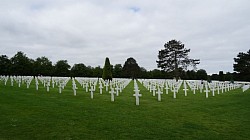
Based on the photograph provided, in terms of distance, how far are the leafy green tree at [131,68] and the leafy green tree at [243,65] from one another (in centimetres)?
3122

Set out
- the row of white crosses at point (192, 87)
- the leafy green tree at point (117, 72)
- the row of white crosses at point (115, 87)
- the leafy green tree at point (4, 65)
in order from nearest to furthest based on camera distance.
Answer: the row of white crosses at point (115, 87) → the row of white crosses at point (192, 87) → the leafy green tree at point (4, 65) → the leafy green tree at point (117, 72)

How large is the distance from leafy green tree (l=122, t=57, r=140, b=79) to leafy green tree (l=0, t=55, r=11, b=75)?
109 ft

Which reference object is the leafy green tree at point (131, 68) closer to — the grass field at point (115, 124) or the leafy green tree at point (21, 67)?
the leafy green tree at point (21, 67)

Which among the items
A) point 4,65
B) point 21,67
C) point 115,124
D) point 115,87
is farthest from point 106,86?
point 4,65

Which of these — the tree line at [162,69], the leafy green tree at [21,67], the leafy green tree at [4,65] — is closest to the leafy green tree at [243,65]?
the tree line at [162,69]

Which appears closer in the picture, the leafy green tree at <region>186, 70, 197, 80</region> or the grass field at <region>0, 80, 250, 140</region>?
the grass field at <region>0, 80, 250, 140</region>

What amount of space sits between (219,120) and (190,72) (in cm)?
5792

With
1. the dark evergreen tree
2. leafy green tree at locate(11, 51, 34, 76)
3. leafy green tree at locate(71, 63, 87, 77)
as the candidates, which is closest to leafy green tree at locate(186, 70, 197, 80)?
the dark evergreen tree

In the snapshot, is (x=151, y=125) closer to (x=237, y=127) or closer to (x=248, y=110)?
(x=237, y=127)

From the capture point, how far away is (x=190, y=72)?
2581 inches

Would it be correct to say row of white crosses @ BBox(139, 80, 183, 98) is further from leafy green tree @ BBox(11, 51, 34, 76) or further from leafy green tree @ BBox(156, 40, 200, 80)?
leafy green tree @ BBox(11, 51, 34, 76)

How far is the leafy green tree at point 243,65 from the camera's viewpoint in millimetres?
57562

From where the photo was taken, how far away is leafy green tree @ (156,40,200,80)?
61.0 m

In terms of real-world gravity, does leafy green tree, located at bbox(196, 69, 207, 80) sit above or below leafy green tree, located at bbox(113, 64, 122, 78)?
below
